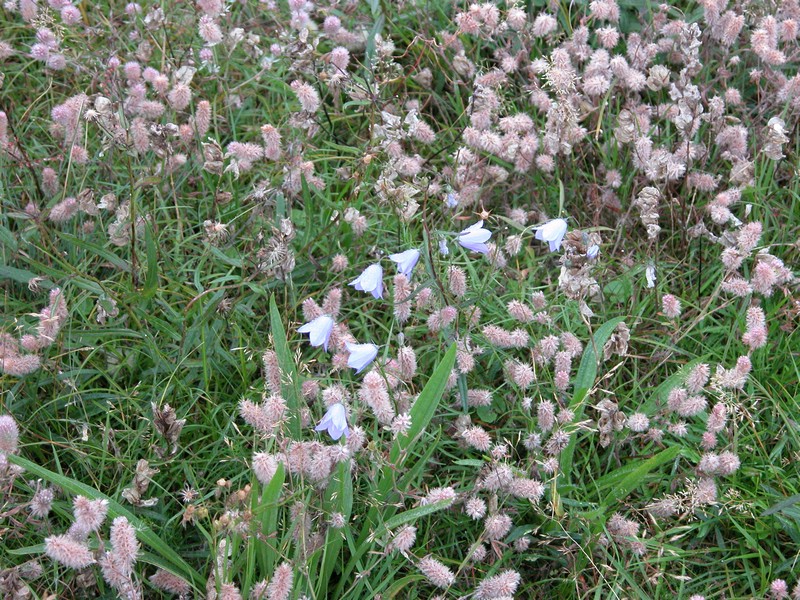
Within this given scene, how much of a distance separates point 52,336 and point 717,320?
200 cm

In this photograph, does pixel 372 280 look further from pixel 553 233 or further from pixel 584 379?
pixel 584 379

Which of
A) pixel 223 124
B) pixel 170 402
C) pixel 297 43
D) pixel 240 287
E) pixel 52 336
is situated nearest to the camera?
pixel 52 336

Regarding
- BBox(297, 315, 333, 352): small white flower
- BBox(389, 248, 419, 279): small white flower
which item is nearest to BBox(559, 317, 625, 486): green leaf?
BBox(389, 248, 419, 279): small white flower

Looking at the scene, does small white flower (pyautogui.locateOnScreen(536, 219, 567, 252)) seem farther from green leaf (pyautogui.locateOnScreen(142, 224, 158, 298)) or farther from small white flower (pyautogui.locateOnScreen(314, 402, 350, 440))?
green leaf (pyautogui.locateOnScreen(142, 224, 158, 298))

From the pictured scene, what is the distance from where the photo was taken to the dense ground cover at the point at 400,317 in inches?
87.7

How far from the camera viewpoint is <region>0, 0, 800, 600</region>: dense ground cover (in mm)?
2227

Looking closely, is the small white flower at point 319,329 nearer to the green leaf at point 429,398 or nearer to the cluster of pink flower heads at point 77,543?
the green leaf at point 429,398

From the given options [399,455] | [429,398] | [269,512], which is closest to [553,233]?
[429,398]

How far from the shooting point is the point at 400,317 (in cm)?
251

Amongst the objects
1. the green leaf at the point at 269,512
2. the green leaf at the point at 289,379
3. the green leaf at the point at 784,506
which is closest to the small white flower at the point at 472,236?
the green leaf at the point at 289,379

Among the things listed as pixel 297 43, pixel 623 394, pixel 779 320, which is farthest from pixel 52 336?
pixel 779 320

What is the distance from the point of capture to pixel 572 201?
3303mm

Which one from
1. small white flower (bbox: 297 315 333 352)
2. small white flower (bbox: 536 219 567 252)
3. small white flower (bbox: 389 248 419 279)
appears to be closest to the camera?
small white flower (bbox: 297 315 333 352)

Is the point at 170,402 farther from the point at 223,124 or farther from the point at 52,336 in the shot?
the point at 223,124
